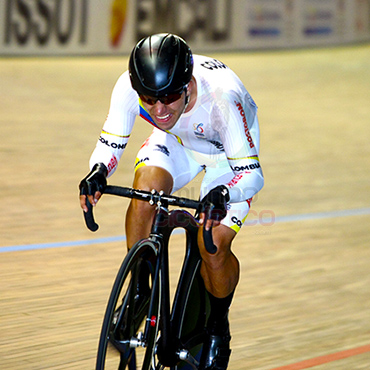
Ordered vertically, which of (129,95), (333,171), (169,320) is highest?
(129,95)

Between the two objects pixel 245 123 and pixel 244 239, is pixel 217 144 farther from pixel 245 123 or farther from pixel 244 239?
pixel 244 239

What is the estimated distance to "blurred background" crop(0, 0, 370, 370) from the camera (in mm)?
2871

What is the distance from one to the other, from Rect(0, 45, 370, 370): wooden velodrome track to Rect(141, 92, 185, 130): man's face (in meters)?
1.02

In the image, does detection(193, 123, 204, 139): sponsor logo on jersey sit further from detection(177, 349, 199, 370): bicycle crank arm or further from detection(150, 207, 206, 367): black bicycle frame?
detection(177, 349, 199, 370): bicycle crank arm

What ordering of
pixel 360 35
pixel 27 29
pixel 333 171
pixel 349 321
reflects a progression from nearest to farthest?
pixel 349 321 → pixel 333 171 → pixel 27 29 → pixel 360 35

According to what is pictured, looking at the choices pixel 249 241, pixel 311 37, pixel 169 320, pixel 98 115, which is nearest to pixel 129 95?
pixel 169 320

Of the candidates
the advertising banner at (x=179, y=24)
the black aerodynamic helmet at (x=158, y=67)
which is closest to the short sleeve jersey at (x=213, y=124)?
the black aerodynamic helmet at (x=158, y=67)

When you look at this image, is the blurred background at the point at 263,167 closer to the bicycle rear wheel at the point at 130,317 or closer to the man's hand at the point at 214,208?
the bicycle rear wheel at the point at 130,317

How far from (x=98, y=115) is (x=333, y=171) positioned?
9.01ft

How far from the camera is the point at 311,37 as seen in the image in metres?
12.2

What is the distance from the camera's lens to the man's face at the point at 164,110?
6.29 feet

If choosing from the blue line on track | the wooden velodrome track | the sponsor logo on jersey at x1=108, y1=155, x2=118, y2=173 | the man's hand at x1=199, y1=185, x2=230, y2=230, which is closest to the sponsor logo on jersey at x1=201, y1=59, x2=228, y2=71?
the sponsor logo on jersey at x1=108, y1=155, x2=118, y2=173

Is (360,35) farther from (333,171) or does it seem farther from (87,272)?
(87,272)

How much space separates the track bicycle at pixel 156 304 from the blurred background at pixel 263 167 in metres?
0.45
